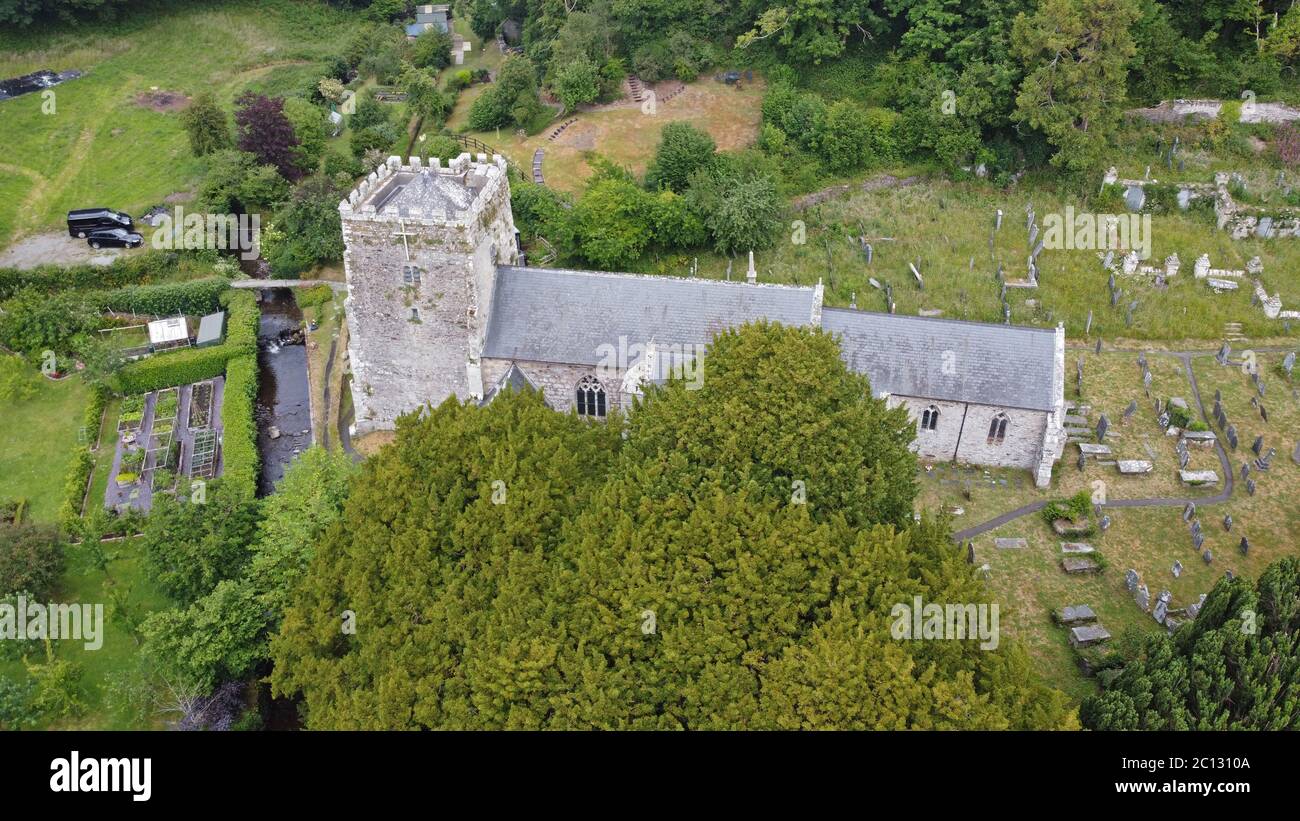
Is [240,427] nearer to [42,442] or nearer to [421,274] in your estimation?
[42,442]

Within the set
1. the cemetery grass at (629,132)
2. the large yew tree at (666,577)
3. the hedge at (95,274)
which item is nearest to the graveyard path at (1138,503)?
the large yew tree at (666,577)

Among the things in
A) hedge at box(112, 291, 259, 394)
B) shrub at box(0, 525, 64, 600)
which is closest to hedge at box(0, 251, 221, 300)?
hedge at box(112, 291, 259, 394)

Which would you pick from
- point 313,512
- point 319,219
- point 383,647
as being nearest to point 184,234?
point 319,219

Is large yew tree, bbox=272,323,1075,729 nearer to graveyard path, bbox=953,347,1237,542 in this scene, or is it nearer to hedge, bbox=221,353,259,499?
graveyard path, bbox=953,347,1237,542

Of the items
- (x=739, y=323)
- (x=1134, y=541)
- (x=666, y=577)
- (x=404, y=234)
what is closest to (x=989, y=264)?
(x=1134, y=541)

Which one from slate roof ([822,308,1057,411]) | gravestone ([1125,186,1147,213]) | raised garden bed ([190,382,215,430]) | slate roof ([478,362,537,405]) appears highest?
gravestone ([1125,186,1147,213])

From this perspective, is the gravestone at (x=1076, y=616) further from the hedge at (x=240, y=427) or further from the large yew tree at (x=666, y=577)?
the hedge at (x=240, y=427)
